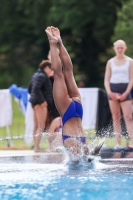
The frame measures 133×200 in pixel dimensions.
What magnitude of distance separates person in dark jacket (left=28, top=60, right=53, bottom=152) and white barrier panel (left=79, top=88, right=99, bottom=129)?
80.5 inches

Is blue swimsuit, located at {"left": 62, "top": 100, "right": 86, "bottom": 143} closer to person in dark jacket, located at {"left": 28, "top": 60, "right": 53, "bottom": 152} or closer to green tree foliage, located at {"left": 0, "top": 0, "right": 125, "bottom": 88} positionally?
person in dark jacket, located at {"left": 28, "top": 60, "right": 53, "bottom": 152}

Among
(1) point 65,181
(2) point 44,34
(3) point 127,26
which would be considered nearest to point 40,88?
(1) point 65,181

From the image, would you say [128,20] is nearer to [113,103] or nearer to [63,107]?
[113,103]

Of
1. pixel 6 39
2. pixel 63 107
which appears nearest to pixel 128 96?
pixel 63 107

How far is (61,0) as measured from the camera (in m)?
37.8

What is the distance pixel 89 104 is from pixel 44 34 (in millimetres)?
26745

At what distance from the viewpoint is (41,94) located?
480 inches

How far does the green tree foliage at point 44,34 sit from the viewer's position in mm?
37312

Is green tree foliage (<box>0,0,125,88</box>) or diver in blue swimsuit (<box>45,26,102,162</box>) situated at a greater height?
green tree foliage (<box>0,0,125,88</box>)

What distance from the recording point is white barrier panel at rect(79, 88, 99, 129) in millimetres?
14359

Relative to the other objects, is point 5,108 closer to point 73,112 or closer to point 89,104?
point 89,104

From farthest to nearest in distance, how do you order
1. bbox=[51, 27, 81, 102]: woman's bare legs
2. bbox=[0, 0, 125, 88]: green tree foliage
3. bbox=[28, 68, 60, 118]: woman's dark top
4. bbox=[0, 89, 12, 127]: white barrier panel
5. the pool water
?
bbox=[0, 0, 125, 88]: green tree foliage < bbox=[0, 89, 12, 127]: white barrier panel < bbox=[28, 68, 60, 118]: woman's dark top < bbox=[51, 27, 81, 102]: woman's bare legs < the pool water

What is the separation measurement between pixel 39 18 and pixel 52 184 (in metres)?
33.8

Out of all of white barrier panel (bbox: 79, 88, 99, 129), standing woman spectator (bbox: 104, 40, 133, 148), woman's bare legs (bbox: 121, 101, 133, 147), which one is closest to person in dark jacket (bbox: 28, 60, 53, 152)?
standing woman spectator (bbox: 104, 40, 133, 148)
